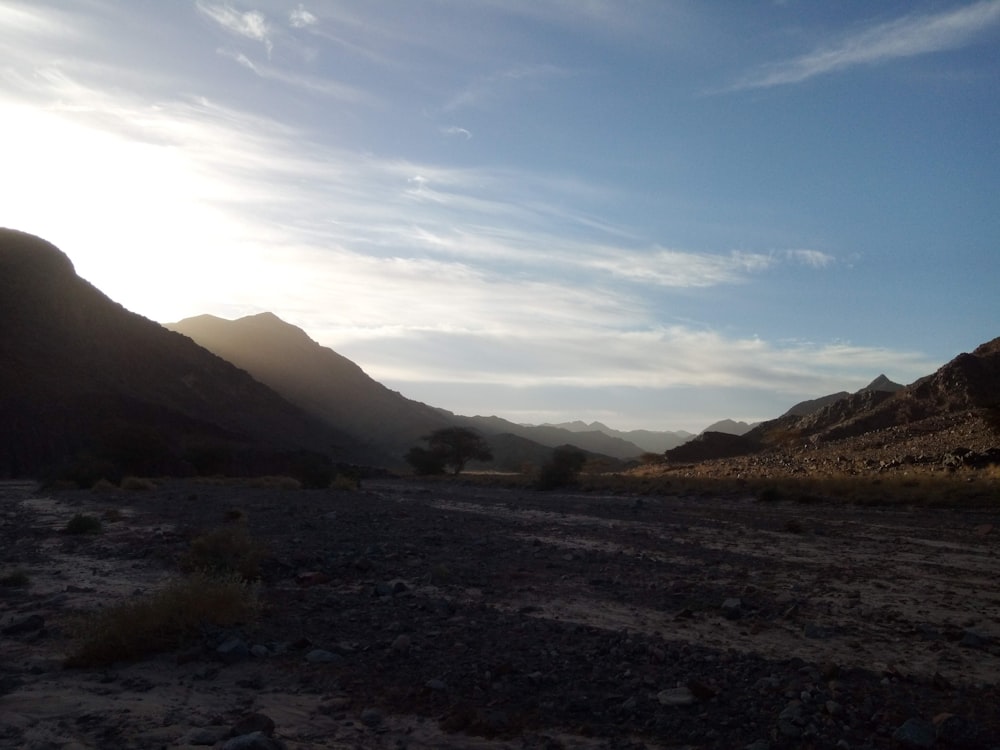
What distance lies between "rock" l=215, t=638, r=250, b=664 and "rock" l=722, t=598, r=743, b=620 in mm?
5418

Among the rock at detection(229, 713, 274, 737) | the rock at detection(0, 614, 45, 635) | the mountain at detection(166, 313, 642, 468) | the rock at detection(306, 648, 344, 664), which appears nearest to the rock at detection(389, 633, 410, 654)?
the rock at detection(306, 648, 344, 664)

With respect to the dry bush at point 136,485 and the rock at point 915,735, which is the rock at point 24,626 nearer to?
the rock at point 915,735

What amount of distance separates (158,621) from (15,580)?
5.79 meters

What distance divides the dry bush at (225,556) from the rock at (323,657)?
4204 millimetres

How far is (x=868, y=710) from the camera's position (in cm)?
707

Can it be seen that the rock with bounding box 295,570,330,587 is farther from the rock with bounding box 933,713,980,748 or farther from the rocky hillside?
the rocky hillside

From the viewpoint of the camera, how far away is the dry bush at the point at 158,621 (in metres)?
8.97

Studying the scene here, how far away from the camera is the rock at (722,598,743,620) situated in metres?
10.6

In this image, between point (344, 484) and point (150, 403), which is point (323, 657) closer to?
point (344, 484)

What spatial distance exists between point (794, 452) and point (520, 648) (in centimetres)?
5143

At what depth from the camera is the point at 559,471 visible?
53.0m

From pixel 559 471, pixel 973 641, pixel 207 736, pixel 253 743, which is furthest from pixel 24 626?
pixel 559 471

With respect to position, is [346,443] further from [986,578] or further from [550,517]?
[986,578]

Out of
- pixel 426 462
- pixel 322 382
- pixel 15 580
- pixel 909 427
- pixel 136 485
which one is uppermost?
pixel 322 382
